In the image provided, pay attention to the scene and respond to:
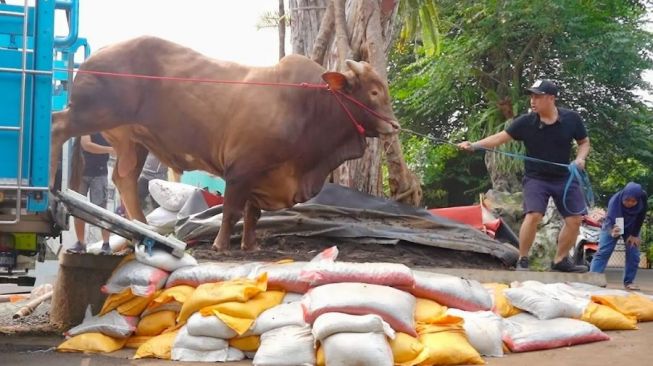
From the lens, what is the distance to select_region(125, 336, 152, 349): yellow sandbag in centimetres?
575

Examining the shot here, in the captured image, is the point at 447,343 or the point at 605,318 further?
the point at 605,318

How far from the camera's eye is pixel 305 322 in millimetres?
5129

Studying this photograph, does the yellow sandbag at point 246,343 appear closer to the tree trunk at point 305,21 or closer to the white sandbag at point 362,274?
the white sandbag at point 362,274

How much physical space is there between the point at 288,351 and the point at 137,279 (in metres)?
1.39

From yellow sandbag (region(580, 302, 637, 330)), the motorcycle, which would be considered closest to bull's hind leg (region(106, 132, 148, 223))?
yellow sandbag (region(580, 302, 637, 330))

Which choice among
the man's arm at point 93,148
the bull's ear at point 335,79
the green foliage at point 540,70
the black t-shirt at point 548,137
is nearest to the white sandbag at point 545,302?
the black t-shirt at point 548,137

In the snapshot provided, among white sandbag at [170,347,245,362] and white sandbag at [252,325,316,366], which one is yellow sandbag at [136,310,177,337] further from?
white sandbag at [252,325,316,366]

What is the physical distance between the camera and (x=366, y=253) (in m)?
7.37

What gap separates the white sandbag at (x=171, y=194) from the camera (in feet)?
32.2

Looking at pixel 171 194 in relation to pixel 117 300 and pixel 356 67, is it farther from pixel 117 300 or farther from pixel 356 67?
pixel 117 300

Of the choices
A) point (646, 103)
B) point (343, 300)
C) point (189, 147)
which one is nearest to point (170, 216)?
point (189, 147)

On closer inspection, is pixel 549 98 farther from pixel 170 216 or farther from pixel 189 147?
pixel 170 216

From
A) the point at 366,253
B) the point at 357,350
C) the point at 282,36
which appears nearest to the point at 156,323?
the point at 357,350

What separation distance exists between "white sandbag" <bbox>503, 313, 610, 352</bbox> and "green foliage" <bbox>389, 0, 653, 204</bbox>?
11.4 meters
